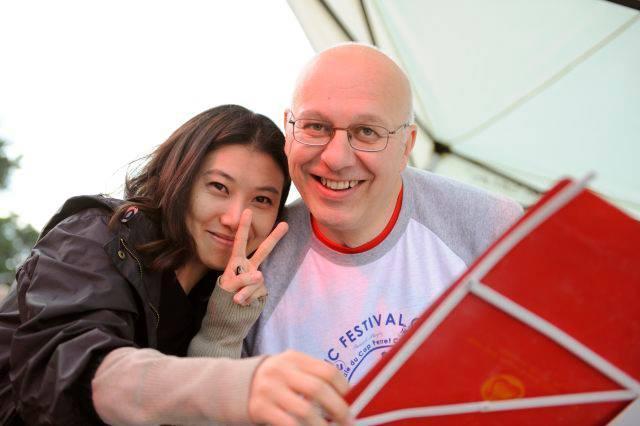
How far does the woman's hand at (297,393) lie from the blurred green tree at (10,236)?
8776mm

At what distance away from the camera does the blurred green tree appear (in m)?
9.70

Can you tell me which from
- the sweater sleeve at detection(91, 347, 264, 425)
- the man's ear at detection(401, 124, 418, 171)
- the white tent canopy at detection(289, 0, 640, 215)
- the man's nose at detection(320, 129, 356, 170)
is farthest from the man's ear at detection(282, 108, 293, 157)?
the white tent canopy at detection(289, 0, 640, 215)

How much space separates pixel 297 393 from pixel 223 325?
0.89 meters

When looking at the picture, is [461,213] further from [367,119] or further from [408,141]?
[367,119]

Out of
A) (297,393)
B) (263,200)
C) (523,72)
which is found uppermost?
(523,72)

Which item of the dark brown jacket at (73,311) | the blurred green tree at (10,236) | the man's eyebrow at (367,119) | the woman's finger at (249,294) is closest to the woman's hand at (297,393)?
the dark brown jacket at (73,311)

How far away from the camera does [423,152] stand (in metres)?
6.09

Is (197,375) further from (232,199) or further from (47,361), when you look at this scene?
(232,199)

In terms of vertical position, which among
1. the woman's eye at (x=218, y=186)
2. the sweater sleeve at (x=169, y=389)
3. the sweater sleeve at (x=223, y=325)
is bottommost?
the sweater sleeve at (x=169, y=389)

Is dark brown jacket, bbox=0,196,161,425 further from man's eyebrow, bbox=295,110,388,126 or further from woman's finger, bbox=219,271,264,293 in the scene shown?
man's eyebrow, bbox=295,110,388,126

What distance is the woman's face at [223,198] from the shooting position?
1.86 m

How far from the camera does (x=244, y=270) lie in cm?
177

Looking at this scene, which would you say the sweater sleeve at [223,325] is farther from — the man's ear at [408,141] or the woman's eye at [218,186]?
the man's ear at [408,141]

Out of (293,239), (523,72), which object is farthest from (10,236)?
(293,239)
